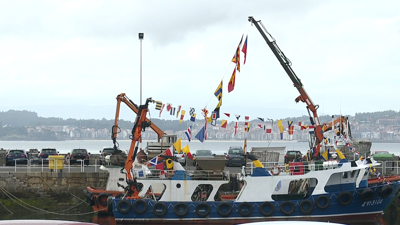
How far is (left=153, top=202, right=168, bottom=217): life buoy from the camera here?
2967 cm

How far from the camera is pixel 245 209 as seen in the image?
29.6m

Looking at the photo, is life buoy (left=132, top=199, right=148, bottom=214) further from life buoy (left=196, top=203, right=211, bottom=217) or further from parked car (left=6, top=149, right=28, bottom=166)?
parked car (left=6, top=149, right=28, bottom=166)

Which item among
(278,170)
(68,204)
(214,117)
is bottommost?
(68,204)

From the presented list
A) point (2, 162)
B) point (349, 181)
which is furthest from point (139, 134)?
point (2, 162)

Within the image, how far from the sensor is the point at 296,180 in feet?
106

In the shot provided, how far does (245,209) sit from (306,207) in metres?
2.99

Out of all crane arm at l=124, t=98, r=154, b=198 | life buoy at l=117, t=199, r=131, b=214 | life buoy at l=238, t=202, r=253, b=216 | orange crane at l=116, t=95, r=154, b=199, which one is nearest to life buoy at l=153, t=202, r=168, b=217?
life buoy at l=117, t=199, r=131, b=214

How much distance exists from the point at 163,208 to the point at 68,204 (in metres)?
9.66

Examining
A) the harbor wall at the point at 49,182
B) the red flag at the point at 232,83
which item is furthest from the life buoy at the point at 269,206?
the harbor wall at the point at 49,182

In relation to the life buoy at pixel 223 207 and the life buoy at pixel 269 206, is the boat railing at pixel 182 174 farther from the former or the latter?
the life buoy at pixel 269 206

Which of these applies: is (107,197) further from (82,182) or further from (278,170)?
(278,170)

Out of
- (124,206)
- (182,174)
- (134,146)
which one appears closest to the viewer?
(124,206)

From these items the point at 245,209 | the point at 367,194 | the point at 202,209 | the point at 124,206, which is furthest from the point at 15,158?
the point at 367,194

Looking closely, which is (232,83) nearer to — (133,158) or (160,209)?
(133,158)
